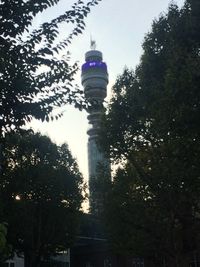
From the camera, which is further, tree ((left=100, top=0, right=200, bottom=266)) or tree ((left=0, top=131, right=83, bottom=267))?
tree ((left=0, top=131, right=83, bottom=267))

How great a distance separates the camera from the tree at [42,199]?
47.3 metres

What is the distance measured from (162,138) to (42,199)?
2292 centimetres

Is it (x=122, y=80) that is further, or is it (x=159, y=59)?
(x=122, y=80)

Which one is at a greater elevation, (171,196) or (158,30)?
(158,30)

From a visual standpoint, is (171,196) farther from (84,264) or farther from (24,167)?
(84,264)

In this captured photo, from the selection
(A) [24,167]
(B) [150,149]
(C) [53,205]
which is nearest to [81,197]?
(C) [53,205]

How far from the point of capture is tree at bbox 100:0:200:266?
730 inches

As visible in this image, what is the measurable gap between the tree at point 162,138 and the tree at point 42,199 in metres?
11.6

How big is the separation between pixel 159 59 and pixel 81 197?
97.1 ft

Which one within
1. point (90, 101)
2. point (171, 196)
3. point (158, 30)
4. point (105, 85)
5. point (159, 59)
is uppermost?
point (105, 85)

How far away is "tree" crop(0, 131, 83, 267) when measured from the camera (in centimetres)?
4734

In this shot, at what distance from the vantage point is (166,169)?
98.3 ft

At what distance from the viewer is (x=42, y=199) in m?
49.0

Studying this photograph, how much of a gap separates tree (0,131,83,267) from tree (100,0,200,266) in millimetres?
11614
